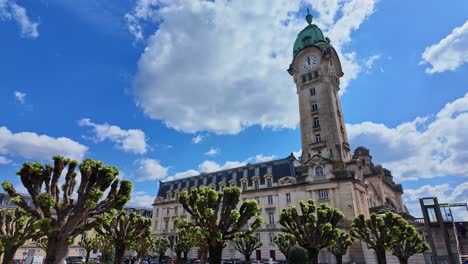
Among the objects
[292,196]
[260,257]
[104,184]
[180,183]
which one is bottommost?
[260,257]

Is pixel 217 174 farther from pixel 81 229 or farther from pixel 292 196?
pixel 81 229

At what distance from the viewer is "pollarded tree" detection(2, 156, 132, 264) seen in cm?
1427

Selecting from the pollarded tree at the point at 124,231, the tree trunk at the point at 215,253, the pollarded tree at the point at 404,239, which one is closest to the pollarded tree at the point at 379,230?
the pollarded tree at the point at 404,239

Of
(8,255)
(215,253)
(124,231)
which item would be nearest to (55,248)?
(215,253)

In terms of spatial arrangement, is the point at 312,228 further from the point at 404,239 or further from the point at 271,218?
the point at 271,218

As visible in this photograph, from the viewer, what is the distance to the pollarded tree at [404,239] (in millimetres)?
26347

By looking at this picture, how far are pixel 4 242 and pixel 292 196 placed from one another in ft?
128

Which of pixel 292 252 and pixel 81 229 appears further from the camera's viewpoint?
pixel 292 252

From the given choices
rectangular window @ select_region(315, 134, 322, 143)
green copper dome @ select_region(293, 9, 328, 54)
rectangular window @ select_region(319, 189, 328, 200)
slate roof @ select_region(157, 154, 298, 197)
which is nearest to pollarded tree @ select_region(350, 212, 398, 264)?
rectangular window @ select_region(319, 189, 328, 200)

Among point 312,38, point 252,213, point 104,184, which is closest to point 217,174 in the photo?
point 312,38

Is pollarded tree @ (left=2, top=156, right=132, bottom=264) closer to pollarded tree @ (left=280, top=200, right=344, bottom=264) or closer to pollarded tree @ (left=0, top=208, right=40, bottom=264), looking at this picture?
pollarded tree @ (left=0, top=208, right=40, bottom=264)

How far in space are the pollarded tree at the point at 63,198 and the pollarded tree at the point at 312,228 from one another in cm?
1506

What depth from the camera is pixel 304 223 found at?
2409 centimetres

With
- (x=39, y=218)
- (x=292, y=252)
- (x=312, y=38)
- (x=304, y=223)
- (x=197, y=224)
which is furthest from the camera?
(x=312, y=38)
